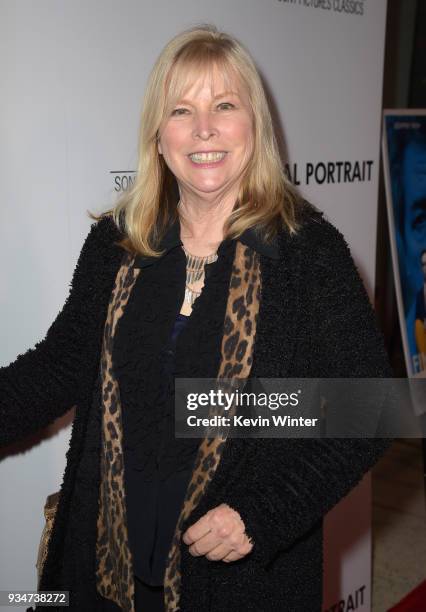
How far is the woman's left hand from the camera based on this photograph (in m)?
1.45

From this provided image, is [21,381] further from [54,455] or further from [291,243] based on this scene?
[291,243]

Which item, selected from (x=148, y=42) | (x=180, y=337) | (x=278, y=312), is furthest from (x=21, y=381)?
(x=148, y=42)

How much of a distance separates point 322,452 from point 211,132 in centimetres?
72

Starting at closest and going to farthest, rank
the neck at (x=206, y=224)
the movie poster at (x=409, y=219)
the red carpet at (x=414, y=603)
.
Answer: the neck at (x=206, y=224)
the red carpet at (x=414, y=603)
the movie poster at (x=409, y=219)

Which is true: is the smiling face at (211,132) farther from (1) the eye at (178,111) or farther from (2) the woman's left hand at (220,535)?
(2) the woman's left hand at (220,535)

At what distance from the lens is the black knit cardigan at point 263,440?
1.51m

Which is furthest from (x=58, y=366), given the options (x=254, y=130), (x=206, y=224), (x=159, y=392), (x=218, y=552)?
(x=254, y=130)

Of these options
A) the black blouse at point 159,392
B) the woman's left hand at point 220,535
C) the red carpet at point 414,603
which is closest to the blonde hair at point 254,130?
the black blouse at point 159,392

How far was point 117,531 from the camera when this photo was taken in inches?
63.9

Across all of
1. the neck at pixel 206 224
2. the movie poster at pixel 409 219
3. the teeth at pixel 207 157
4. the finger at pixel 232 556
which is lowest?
the finger at pixel 232 556

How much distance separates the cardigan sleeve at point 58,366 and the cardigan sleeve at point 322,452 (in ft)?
1.61

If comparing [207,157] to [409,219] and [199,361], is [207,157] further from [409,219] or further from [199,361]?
[409,219]

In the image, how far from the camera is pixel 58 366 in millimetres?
1777

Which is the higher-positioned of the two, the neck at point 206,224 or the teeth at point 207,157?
the teeth at point 207,157
